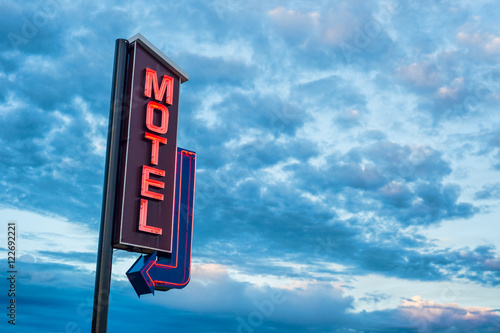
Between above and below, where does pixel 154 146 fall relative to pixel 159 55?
below

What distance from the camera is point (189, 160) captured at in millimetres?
21172

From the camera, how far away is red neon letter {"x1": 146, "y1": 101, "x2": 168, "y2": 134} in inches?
743

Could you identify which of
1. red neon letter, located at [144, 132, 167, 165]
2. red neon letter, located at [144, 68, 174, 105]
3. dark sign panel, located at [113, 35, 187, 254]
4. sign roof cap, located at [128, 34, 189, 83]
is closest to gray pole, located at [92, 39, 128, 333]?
dark sign panel, located at [113, 35, 187, 254]

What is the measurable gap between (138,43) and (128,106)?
2559mm

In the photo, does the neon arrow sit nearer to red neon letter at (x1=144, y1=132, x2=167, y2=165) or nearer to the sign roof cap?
red neon letter at (x1=144, y1=132, x2=167, y2=165)

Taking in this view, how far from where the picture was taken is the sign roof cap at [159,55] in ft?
62.8

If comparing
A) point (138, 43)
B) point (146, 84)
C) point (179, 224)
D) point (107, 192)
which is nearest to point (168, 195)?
point (179, 224)

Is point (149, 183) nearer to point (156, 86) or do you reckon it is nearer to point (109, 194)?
point (109, 194)

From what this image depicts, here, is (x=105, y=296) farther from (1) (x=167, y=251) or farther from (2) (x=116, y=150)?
(2) (x=116, y=150)

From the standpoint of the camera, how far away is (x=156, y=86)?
19.5 meters

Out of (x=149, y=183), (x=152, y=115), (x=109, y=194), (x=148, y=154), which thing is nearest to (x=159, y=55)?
(x=152, y=115)

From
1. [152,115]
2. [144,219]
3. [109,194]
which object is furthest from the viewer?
[152,115]

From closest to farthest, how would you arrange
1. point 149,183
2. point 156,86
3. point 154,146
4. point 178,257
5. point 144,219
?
point 144,219 < point 149,183 < point 154,146 < point 156,86 < point 178,257

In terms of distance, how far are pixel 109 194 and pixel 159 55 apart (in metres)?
5.81
